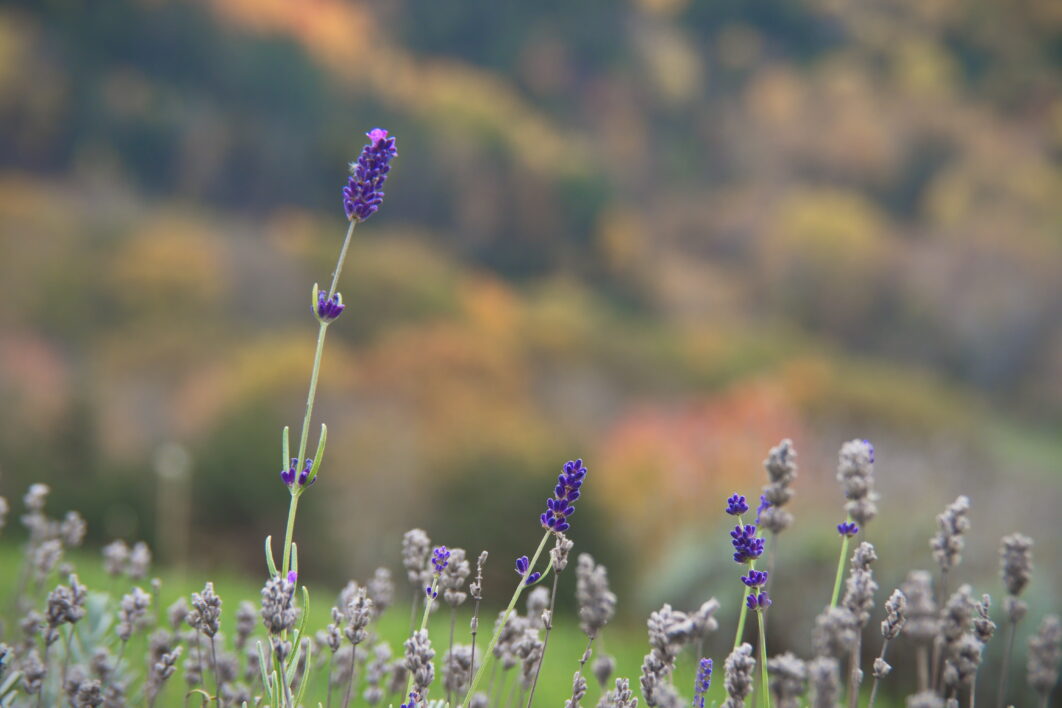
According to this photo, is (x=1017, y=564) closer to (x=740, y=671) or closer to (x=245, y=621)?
(x=740, y=671)

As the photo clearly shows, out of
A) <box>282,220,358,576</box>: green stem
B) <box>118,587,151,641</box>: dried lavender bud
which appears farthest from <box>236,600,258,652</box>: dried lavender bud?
<box>282,220,358,576</box>: green stem

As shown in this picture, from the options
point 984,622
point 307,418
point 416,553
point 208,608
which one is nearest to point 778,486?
point 984,622

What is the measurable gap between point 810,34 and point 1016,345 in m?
3.94

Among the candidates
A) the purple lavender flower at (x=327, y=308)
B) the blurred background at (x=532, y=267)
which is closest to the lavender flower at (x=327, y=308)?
the purple lavender flower at (x=327, y=308)

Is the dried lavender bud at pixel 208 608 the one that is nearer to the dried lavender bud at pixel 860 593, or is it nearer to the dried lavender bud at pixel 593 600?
the dried lavender bud at pixel 593 600

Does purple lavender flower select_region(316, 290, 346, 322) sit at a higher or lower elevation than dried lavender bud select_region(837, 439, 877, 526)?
higher

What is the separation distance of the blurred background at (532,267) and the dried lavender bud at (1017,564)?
396 cm

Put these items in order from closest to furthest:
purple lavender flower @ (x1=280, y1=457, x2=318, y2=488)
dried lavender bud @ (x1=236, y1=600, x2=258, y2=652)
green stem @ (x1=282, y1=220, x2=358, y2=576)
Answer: green stem @ (x1=282, y1=220, x2=358, y2=576) < purple lavender flower @ (x1=280, y1=457, x2=318, y2=488) < dried lavender bud @ (x1=236, y1=600, x2=258, y2=652)

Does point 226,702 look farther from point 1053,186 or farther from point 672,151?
point 1053,186

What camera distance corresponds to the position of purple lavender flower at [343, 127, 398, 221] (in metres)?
1.45

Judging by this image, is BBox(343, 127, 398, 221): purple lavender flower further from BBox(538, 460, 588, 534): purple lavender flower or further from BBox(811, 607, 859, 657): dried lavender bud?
BBox(811, 607, 859, 657): dried lavender bud

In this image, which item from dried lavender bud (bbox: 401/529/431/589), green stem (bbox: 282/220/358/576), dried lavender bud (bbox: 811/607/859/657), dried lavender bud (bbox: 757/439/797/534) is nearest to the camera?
dried lavender bud (bbox: 811/607/859/657)

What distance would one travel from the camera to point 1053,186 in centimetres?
1003

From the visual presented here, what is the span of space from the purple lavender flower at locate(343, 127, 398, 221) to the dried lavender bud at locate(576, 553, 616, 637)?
2.18ft
